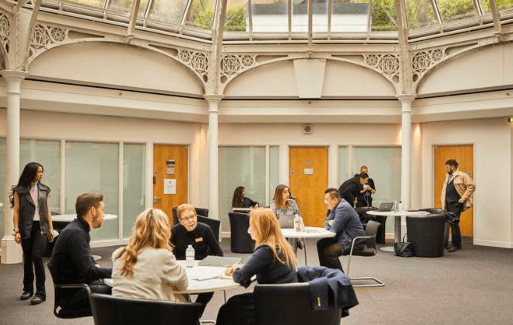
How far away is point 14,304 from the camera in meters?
7.19

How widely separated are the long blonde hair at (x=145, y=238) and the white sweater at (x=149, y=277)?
3cm

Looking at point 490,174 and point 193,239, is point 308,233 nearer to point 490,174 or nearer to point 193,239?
point 193,239

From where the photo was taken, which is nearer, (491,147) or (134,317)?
(134,317)

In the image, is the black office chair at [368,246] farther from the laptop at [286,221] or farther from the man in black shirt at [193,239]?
the man in black shirt at [193,239]

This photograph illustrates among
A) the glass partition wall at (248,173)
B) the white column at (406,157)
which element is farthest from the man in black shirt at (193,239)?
the glass partition wall at (248,173)

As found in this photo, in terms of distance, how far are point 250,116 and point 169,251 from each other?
31.9ft

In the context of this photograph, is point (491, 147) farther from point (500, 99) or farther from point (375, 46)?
point (375, 46)

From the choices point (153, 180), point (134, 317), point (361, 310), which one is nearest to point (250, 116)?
point (153, 180)

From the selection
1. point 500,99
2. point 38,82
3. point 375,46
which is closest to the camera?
point 38,82

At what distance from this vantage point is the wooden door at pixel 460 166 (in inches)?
543

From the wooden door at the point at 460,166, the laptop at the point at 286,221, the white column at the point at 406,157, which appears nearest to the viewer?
the laptop at the point at 286,221

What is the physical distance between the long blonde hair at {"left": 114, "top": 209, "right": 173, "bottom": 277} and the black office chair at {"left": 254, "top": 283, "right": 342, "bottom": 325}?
79 cm

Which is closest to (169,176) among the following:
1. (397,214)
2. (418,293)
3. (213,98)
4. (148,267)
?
(213,98)

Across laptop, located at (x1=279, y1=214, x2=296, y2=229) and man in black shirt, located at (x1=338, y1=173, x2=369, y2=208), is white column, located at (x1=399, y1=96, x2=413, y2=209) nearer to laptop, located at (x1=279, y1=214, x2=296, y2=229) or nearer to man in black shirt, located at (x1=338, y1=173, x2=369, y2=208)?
man in black shirt, located at (x1=338, y1=173, x2=369, y2=208)
